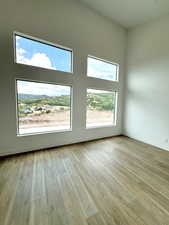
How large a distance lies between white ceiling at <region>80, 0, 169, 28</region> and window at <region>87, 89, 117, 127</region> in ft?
7.86

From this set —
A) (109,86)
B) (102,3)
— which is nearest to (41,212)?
(109,86)

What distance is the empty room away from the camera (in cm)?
143

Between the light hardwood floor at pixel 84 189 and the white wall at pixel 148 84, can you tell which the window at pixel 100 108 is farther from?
the light hardwood floor at pixel 84 189

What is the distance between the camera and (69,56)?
3137mm

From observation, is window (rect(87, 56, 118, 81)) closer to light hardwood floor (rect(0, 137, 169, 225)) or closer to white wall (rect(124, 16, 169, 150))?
white wall (rect(124, 16, 169, 150))

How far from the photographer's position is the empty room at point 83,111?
1.43m

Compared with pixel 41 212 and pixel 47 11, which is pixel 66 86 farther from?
pixel 41 212

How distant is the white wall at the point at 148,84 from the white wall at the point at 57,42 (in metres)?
0.56

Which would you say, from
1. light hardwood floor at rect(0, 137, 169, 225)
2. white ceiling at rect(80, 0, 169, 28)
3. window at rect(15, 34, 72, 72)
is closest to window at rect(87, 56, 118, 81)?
window at rect(15, 34, 72, 72)

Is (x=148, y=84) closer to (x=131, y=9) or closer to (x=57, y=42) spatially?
(x=131, y=9)

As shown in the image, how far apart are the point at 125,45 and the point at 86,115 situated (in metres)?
3.10

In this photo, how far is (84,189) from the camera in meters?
1.63

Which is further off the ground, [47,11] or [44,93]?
[47,11]

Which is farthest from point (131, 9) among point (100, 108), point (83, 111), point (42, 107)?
point (42, 107)
